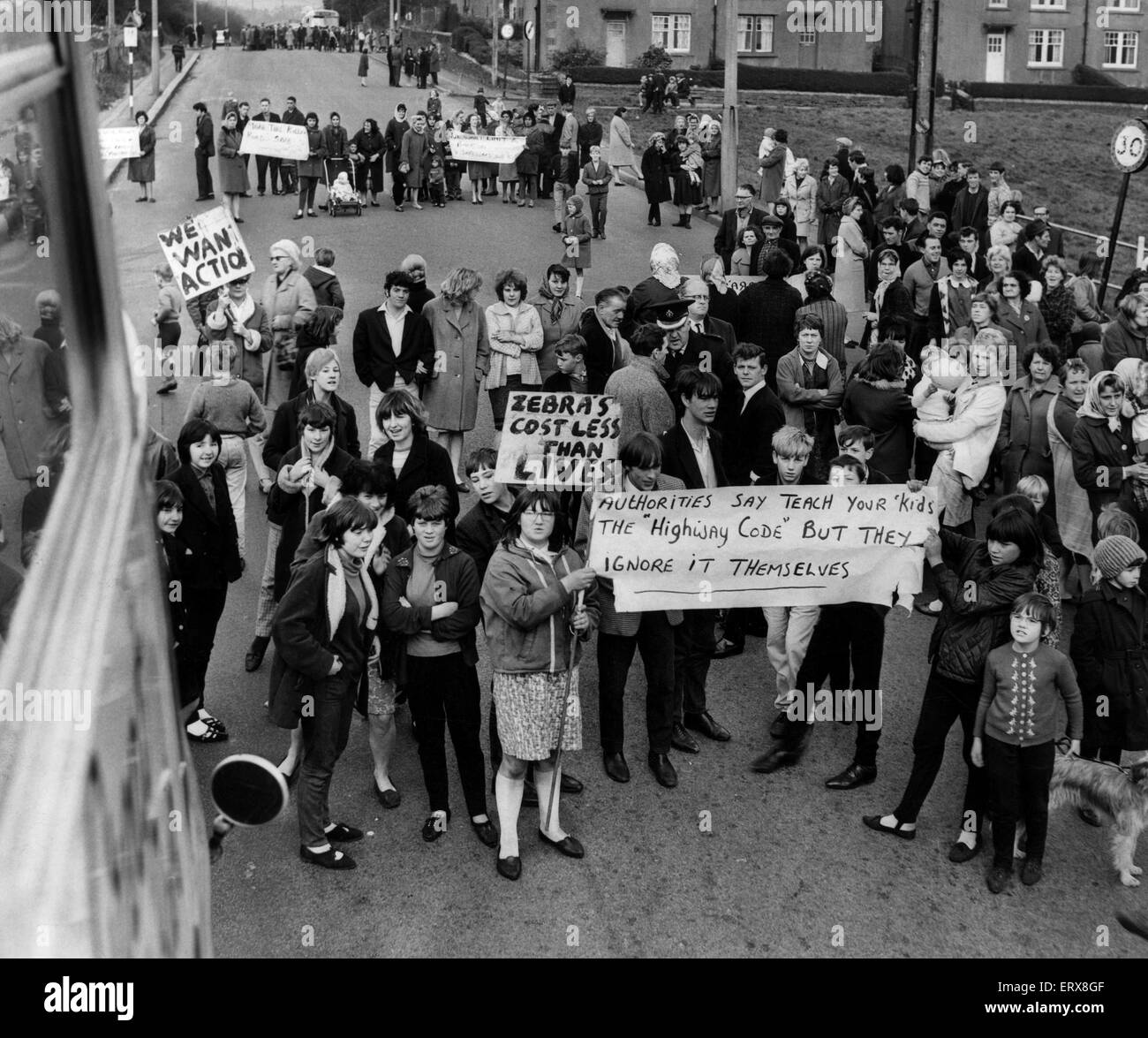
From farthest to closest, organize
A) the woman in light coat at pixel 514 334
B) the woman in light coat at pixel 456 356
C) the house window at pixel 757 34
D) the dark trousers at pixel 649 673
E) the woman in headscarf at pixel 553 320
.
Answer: the house window at pixel 757 34 → the woman in headscarf at pixel 553 320 → the woman in light coat at pixel 456 356 → the woman in light coat at pixel 514 334 → the dark trousers at pixel 649 673

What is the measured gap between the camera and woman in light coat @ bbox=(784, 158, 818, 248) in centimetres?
2147

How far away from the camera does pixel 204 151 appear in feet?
83.5

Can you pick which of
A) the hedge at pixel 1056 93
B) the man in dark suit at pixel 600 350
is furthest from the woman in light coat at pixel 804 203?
the hedge at pixel 1056 93

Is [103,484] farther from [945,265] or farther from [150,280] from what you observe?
[150,280]

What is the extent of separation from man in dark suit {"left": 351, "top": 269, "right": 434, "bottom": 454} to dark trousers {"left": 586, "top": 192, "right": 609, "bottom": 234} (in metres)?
12.8

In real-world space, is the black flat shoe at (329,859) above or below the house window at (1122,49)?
below

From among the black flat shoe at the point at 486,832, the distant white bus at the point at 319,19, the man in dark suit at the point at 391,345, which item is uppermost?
the distant white bus at the point at 319,19

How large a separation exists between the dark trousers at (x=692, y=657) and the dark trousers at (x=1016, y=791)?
169 cm

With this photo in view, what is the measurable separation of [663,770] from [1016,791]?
5.80 feet

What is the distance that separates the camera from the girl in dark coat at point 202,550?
7.41 metres

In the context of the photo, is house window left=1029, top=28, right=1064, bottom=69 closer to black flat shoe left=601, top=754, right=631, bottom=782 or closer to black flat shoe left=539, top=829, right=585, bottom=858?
black flat shoe left=601, top=754, right=631, bottom=782

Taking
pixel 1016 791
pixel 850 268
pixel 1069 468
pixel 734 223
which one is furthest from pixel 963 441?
pixel 734 223

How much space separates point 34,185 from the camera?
2242 millimetres

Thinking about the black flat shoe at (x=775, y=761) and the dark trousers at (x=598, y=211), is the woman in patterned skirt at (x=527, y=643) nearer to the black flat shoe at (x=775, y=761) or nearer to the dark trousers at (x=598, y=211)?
the black flat shoe at (x=775, y=761)
